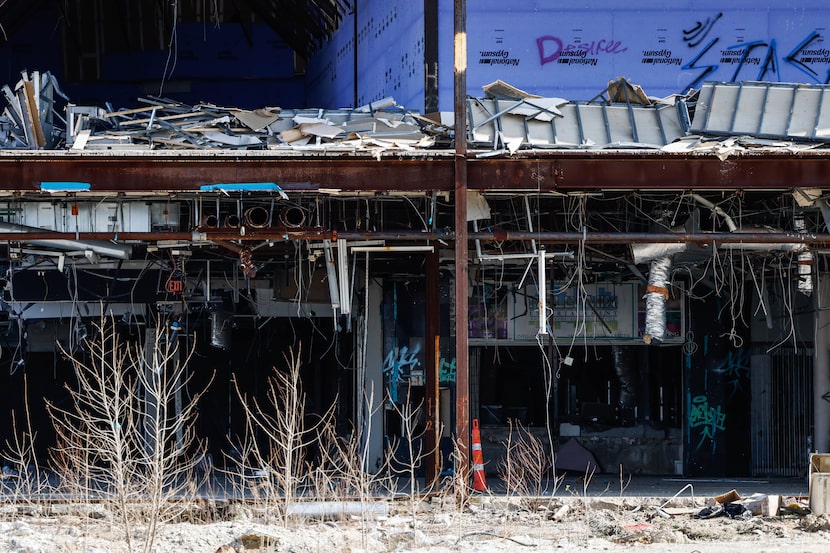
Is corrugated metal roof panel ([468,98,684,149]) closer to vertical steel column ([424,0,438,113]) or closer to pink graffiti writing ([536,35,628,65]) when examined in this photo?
vertical steel column ([424,0,438,113])

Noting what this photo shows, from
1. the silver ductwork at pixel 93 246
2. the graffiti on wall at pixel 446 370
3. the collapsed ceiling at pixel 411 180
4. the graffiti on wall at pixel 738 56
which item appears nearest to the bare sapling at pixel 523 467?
the graffiti on wall at pixel 446 370

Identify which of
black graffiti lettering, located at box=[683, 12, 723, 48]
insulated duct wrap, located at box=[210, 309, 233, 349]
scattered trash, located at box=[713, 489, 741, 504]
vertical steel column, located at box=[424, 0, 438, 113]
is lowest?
scattered trash, located at box=[713, 489, 741, 504]

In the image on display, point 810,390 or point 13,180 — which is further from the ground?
point 13,180

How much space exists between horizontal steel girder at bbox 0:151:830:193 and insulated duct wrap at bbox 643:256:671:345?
6.14 feet

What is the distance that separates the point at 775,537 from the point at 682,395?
8387 mm

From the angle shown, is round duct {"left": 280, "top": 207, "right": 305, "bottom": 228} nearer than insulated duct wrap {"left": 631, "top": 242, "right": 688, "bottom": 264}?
Yes

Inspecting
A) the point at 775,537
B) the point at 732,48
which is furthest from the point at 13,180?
the point at 732,48

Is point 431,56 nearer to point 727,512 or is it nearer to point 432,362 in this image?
point 432,362

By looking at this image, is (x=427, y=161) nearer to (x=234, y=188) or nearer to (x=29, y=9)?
(x=234, y=188)

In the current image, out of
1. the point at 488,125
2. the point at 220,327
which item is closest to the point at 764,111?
the point at 488,125

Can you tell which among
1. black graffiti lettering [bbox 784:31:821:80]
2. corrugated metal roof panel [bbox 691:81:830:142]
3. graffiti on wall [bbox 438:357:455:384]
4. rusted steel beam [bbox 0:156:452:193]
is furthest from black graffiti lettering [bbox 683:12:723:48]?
A: graffiti on wall [bbox 438:357:455:384]

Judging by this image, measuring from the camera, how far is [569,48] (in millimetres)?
19109

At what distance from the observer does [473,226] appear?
57.0ft

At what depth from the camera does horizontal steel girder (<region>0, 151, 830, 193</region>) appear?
15.0 m
